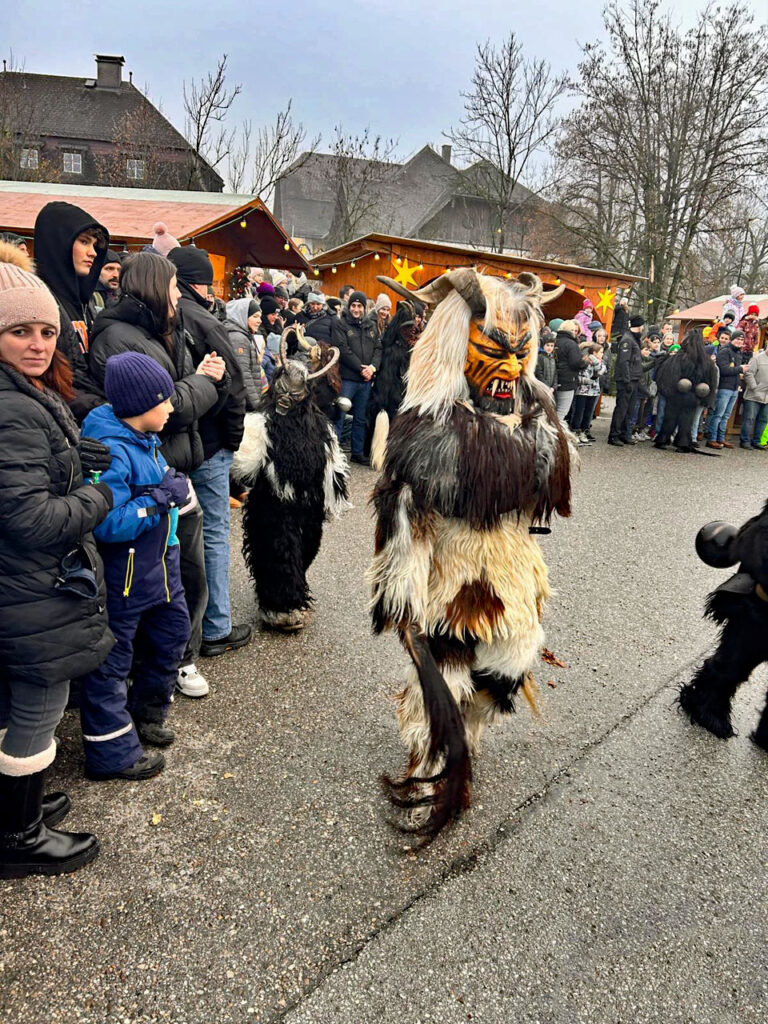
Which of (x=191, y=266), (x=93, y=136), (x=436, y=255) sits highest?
(x=93, y=136)

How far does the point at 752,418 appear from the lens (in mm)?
12523

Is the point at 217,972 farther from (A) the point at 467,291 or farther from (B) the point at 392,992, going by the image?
(A) the point at 467,291

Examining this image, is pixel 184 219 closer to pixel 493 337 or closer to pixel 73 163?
pixel 493 337

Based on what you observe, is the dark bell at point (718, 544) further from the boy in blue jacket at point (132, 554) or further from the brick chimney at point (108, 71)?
the brick chimney at point (108, 71)

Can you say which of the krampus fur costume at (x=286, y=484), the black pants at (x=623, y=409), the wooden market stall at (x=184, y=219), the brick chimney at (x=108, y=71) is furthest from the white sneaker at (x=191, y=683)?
the brick chimney at (x=108, y=71)

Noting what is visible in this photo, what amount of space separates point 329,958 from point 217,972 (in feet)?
1.10

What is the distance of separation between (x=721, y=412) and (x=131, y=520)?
40.2 feet

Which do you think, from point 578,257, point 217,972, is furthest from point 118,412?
point 578,257

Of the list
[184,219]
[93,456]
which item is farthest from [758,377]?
[93,456]

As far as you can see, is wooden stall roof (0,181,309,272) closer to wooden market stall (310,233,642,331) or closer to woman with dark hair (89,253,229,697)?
wooden market stall (310,233,642,331)

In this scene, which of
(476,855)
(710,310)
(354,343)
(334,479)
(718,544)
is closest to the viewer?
(476,855)

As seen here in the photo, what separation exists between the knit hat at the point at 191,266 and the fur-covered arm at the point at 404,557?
72.0 inches

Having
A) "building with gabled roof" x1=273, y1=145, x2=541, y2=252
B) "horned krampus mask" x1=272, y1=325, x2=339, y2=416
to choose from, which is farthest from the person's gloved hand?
"building with gabled roof" x1=273, y1=145, x2=541, y2=252

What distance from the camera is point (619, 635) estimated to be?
14.6 feet
